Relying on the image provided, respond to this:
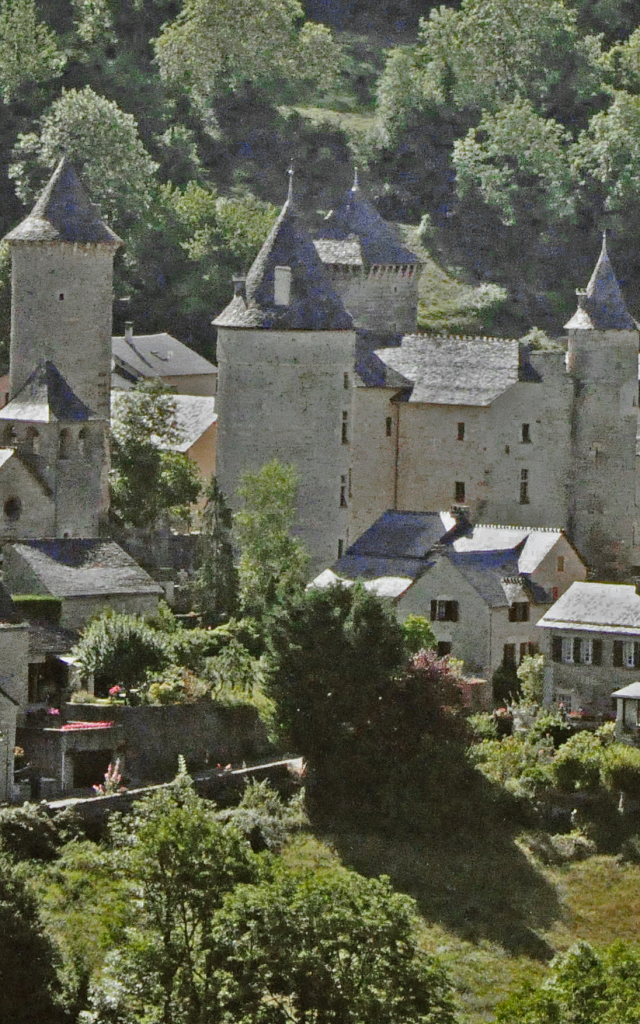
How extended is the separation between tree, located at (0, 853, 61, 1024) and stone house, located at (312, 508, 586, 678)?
55.3 feet

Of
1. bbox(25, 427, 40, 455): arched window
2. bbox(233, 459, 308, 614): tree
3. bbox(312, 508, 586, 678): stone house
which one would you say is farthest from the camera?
bbox(25, 427, 40, 455): arched window

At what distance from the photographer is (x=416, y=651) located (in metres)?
68.0

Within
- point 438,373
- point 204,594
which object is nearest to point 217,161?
point 438,373

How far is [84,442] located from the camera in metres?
75.8

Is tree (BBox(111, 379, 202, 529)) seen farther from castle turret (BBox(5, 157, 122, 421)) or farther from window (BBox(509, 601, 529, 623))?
window (BBox(509, 601, 529, 623))

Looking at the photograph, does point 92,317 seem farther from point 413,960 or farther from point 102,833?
point 413,960

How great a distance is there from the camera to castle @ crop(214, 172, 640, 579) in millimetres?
78188

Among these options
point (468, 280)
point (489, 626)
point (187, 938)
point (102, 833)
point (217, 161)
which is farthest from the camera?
point (217, 161)

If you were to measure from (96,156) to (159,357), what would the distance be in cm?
1471

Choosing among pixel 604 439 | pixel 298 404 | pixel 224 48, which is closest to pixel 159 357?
pixel 604 439

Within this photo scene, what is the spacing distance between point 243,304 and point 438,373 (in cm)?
623

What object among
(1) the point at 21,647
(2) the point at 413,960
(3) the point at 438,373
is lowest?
(2) the point at 413,960

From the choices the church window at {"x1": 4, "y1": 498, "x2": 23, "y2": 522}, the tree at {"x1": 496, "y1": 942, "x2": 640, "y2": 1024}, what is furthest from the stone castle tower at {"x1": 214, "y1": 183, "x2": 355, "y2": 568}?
the tree at {"x1": 496, "y1": 942, "x2": 640, "y2": 1024}

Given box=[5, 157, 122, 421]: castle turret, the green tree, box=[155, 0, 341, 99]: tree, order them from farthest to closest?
box=[155, 0, 341, 99]: tree
the green tree
box=[5, 157, 122, 421]: castle turret
